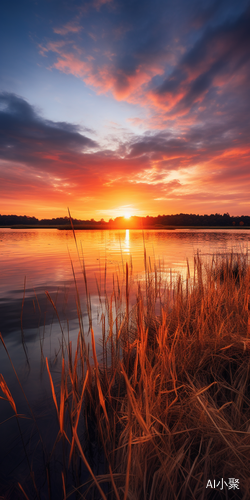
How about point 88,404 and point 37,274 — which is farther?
point 37,274

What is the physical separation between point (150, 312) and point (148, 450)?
2.54 metres

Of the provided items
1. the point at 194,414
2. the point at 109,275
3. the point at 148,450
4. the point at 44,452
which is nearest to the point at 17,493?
the point at 44,452

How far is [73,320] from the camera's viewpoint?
5.19 meters

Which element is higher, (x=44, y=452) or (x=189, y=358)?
(x=189, y=358)

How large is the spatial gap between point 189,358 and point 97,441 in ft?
4.23

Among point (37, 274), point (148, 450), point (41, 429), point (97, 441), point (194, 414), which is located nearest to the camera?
point (148, 450)

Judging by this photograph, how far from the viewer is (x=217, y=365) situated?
9.00ft

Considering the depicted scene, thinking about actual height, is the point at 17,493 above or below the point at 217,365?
below

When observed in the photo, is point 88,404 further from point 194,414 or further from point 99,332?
point 99,332

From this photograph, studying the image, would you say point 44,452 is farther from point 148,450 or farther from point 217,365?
point 217,365

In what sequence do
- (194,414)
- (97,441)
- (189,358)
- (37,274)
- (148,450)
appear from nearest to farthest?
(148,450)
(194,414)
(97,441)
(189,358)
(37,274)

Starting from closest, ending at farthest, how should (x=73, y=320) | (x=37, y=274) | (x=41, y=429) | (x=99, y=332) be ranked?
(x=41, y=429) < (x=99, y=332) < (x=73, y=320) < (x=37, y=274)

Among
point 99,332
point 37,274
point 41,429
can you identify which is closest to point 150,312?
point 99,332

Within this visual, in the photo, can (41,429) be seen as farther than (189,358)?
No
